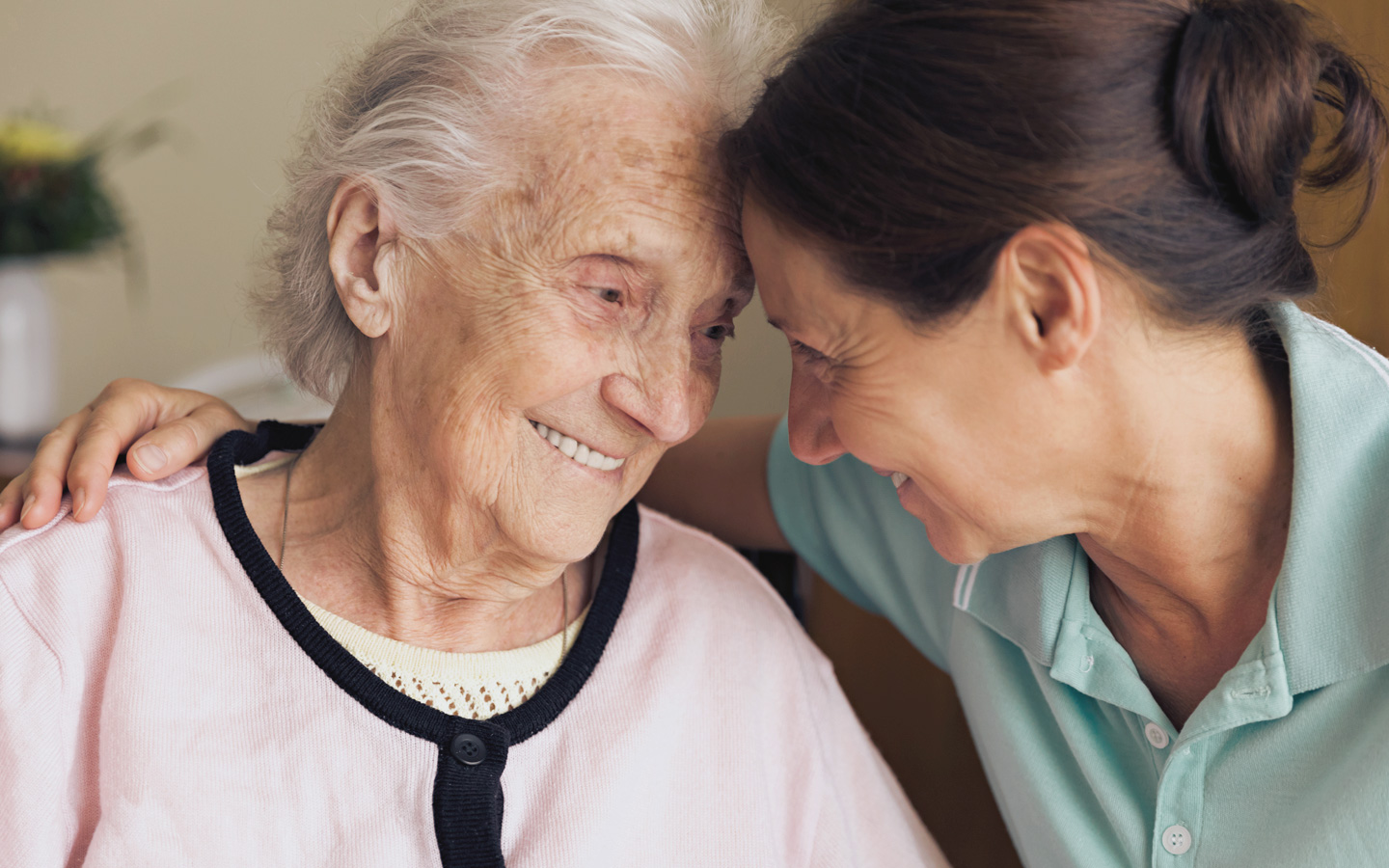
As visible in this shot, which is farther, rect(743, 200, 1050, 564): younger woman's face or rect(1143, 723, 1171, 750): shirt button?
rect(1143, 723, 1171, 750): shirt button

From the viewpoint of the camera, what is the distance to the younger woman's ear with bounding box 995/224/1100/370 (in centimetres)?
93

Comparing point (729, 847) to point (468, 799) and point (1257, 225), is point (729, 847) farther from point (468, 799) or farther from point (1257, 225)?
point (1257, 225)

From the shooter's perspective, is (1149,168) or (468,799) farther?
(468,799)

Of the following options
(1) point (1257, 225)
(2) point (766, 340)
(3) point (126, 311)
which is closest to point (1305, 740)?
(1) point (1257, 225)

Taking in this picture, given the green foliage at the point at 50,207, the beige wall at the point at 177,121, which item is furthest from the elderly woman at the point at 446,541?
the beige wall at the point at 177,121

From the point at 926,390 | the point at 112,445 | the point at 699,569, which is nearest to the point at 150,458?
the point at 112,445

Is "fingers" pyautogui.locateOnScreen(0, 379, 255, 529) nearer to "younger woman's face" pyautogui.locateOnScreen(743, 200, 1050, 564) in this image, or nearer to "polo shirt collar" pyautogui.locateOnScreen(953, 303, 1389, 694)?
"younger woman's face" pyautogui.locateOnScreen(743, 200, 1050, 564)

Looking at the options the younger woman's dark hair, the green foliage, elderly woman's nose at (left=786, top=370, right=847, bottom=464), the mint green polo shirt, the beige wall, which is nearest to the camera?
the younger woman's dark hair

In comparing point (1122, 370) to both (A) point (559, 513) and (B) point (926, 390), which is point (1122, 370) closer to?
(B) point (926, 390)

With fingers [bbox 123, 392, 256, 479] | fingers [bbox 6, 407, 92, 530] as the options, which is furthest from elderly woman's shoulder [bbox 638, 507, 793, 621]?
fingers [bbox 6, 407, 92, 530]

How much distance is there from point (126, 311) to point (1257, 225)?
326cm

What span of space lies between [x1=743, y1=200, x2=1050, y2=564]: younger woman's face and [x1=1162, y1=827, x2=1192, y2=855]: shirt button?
348mm

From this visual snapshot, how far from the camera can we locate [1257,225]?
3.29 feet

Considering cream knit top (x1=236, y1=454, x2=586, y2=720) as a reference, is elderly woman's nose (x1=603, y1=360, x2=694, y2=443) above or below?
above
